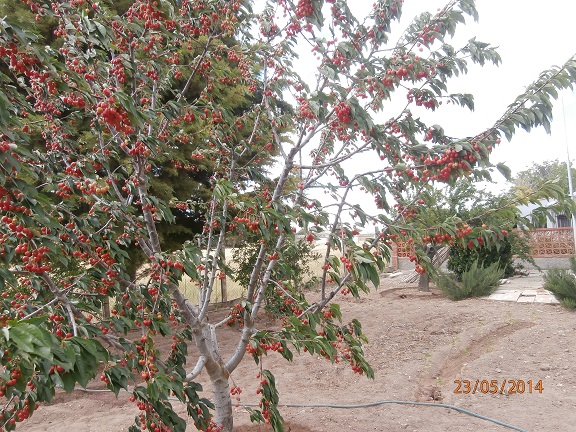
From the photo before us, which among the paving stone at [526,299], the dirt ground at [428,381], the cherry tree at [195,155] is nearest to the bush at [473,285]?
the paving stone at [526,299]

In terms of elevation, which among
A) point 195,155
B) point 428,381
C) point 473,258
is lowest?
point 428,381

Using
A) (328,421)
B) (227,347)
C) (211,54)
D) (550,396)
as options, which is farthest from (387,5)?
(227,347)

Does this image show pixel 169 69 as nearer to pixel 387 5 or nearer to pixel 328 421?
pixel 387 5

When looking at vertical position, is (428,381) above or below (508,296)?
below

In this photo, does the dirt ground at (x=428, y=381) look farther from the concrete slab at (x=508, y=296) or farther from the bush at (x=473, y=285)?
the bush at (x=473, y=285)

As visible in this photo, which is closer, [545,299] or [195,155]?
[195,155]

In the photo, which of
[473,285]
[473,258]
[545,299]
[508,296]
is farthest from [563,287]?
[473,258]

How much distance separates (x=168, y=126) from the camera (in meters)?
3.20

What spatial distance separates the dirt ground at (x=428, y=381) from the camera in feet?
12.3

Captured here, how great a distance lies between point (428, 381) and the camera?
4.86m
